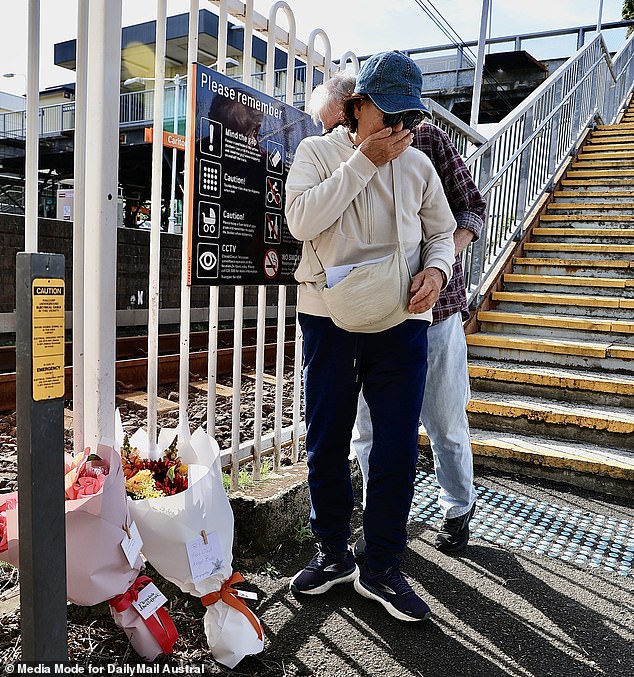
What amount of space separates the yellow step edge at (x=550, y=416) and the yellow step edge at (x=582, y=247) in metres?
2.84

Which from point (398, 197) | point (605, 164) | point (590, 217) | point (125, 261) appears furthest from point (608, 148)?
point (398, 197)

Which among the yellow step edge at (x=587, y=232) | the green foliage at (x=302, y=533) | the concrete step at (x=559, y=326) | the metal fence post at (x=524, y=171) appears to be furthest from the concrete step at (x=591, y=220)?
the green foliage at (x=302, y=533)

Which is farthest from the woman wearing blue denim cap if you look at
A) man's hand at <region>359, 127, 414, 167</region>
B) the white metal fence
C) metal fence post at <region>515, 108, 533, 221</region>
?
metal fence post at <region>515, 108, 533, 221</region>

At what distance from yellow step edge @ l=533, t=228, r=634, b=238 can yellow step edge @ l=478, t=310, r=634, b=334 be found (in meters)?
1.62

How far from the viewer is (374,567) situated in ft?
8.16

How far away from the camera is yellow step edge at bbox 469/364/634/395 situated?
4.69m

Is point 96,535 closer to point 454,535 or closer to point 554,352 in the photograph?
A: point 454,535

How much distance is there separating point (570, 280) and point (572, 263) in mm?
349

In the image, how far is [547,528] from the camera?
131 inches

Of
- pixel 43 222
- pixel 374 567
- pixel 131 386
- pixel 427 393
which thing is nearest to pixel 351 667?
pixel 374 567

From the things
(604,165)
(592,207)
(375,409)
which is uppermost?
(604,165)

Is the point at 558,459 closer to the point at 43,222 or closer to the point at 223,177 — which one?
the point at 223,177

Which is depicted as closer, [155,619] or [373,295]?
[155,619]

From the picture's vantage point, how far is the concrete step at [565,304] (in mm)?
5762
